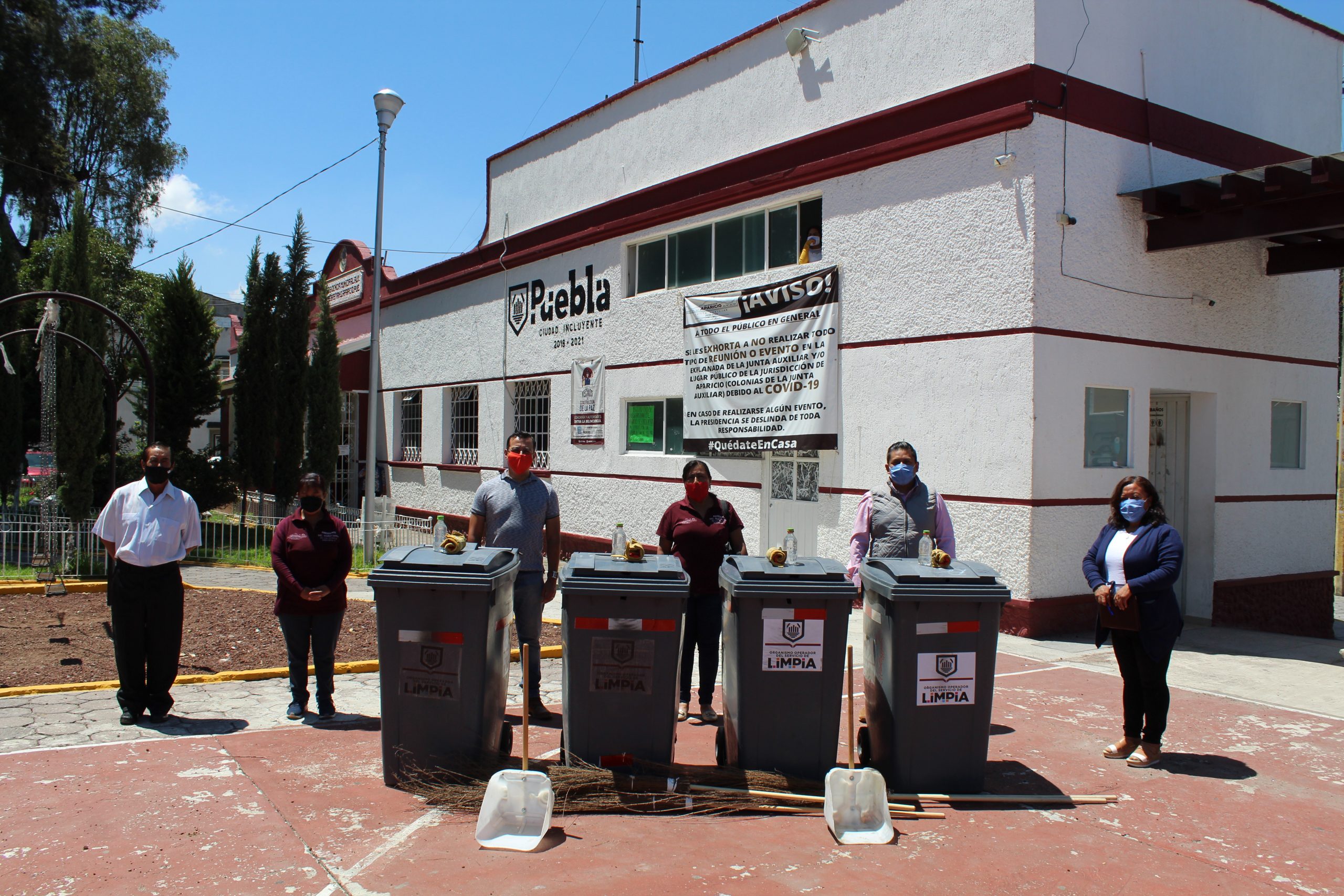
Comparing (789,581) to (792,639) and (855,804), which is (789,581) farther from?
(855,804)

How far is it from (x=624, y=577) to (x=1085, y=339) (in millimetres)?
6678

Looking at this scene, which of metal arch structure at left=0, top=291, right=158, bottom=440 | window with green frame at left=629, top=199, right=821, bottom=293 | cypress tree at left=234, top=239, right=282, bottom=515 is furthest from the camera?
cypress tree at left=234, top=239, right=282, bottom=515

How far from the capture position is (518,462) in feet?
21.1

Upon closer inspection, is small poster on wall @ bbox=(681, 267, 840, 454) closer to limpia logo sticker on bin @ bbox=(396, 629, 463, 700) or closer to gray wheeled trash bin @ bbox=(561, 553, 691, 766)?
gray wheeled trash bin @ bbox=(561, 553, 691, 766)

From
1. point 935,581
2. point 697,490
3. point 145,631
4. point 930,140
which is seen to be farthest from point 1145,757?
point 930,140

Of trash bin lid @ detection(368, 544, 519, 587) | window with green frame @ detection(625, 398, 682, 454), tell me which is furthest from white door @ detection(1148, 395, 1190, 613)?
trash bin lid @ detection(368, 544, 519, 587)

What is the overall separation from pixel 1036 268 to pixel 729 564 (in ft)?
18.1

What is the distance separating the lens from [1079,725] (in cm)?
660

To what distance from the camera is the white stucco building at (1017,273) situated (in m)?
9.72

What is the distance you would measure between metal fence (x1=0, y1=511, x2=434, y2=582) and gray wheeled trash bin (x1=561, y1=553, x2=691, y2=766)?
5.78 m

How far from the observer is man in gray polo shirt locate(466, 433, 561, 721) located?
250 inches

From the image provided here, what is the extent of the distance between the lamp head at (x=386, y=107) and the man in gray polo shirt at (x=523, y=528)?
10012 mm

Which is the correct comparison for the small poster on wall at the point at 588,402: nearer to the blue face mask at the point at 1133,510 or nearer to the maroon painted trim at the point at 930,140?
the maroon painted trim at the point at 930,140

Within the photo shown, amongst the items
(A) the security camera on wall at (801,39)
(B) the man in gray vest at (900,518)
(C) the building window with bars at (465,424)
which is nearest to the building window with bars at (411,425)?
(C) the building window with bars at (465,424)
